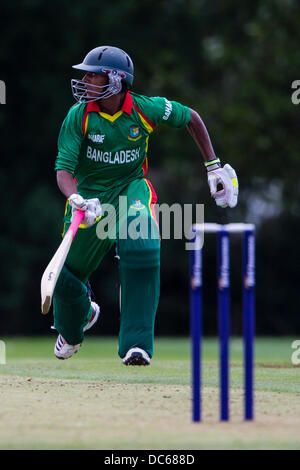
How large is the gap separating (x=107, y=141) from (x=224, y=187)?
36.4 inches

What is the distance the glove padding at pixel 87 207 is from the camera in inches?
257

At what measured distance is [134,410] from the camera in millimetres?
5445

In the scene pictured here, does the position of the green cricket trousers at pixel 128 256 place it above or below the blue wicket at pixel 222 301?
above

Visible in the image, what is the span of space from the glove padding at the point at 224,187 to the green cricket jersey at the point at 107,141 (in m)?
0.53

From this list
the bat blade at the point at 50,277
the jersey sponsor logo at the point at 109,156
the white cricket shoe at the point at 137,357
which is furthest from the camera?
the jersey sponsor logo at the point at 109,156

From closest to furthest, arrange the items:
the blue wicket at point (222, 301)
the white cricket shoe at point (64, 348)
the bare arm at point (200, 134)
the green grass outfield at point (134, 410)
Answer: the green grass outfield at point (134, 410)
the blue wicket at point (222, 301)
the bare arm at point (200, 134)
the white cricket shoe at point (64, 348)

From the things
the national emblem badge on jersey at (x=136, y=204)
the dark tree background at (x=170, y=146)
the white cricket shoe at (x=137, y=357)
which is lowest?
the white cricket shoe at (x=137, y=357)

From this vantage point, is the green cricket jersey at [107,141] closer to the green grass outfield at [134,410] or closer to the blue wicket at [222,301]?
the green grass outfield at [134,410]

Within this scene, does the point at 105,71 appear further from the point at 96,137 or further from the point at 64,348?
the point at 64,348

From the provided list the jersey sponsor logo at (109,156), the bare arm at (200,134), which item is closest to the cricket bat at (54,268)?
the jersey sponsor logo at (109,156)

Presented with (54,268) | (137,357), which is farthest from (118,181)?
(137,357)

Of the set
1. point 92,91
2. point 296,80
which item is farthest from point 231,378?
point 296,80
